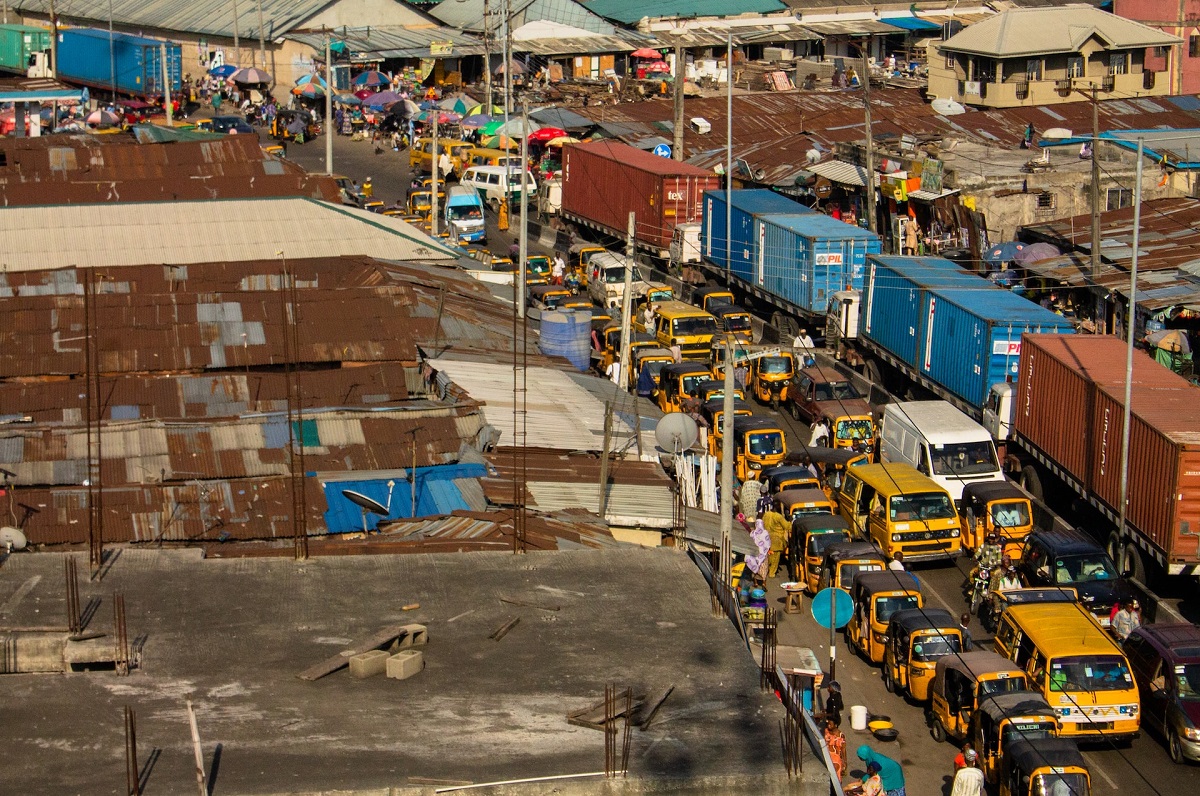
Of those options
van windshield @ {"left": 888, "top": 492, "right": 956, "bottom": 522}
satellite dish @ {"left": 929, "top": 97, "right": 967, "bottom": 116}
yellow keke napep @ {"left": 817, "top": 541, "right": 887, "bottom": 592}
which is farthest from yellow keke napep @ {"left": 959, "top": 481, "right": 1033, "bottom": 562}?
satellite dish @ {"left": 929, "top": 97, "right": 967, "bottom": 116}

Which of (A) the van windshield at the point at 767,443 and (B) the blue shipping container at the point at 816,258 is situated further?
(B) the blue shipping container at the point at 816,258

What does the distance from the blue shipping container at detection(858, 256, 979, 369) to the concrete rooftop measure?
Result: 19003mm

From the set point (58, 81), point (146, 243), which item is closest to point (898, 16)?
point (58, 81)

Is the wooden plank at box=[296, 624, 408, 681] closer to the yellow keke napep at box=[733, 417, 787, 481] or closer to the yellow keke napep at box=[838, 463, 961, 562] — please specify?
the yellow keke napep at box=[838, 463, 961, 562]

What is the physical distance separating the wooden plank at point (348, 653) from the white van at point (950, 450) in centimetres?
1556

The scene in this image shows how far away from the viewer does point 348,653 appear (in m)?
14.6

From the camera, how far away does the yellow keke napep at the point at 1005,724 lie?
18594 millimetres

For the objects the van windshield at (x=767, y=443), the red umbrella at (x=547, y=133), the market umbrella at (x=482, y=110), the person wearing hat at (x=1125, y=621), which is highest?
the market umbrella at (x=482, y=110)

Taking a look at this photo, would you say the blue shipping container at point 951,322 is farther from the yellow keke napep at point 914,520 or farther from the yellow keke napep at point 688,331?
the yellow keke napep at point 914,520

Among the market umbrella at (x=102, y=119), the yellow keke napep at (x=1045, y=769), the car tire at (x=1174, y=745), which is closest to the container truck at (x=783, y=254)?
the car tire at (x=1174, y=745)

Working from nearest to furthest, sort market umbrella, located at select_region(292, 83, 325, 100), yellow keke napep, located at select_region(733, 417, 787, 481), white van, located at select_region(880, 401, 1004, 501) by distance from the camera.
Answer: white van, located at select_region(880, 401, 1004, 501) < yellow keke napep, located at select_region(733, 417, 787, 481) < market umbrella, located at select_region(292, 83, 325, 100)

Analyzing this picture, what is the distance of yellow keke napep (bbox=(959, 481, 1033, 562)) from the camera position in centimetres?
2666

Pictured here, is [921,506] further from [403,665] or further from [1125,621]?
[403,665]

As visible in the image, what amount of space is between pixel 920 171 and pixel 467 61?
42.0 meters
